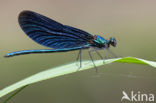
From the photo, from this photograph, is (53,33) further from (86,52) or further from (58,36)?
(86,52)

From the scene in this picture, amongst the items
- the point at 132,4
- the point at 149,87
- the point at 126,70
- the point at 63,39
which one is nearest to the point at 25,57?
the point at 126,70

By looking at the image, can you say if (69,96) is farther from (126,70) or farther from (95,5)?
(95,5)

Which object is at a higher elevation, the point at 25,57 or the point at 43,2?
the point at 43,2

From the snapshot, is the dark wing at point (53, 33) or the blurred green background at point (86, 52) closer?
the dark wing at point (53, 33)

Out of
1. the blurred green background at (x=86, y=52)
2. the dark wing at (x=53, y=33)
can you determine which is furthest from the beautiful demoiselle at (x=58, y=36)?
the blurred green background at (x=86, y=52)

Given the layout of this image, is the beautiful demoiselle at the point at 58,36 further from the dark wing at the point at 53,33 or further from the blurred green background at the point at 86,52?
the blurred green background at the point at 86,52

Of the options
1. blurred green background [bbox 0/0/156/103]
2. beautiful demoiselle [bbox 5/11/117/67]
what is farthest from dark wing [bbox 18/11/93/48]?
blurred green background [bbox 0/0/156/103]

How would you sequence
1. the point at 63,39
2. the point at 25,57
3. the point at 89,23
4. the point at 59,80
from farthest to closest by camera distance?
1. the point at 89,23
2. the point at 25,57
3. the point at 59,80
4. the point at 63,39
